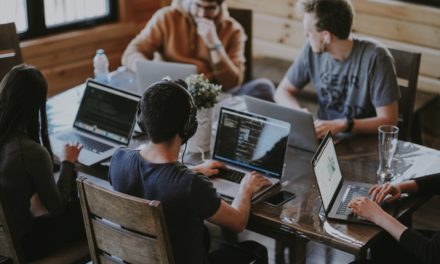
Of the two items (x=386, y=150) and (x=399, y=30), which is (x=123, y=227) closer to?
(x=386, y=150)

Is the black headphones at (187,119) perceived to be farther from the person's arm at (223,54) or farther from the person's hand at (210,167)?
the person's arm at (223,54)

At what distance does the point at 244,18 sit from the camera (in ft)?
14.0

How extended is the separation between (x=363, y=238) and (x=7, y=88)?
1.32m

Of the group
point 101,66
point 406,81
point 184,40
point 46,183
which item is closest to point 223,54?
point 184,40

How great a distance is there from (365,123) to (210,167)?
78 centimetres

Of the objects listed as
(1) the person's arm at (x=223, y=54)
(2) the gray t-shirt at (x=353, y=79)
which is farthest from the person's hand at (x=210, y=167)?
(1) the person's arm at (x=223, y=54)

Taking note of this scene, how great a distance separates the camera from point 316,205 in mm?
2514

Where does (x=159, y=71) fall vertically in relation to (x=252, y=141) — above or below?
above

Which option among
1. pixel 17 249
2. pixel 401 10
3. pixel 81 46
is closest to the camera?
pixel 17 249

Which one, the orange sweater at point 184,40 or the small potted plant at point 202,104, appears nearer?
the small potted plant at point 202,104

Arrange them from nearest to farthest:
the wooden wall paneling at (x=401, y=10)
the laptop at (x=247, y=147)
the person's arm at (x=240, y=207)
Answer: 1. the person's arm at (x=240, y=207)
2. the laptop at (x=247, y=147)
3. the wooden wall paneling at (x=401, y=10)

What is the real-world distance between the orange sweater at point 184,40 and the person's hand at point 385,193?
1556 millimetres

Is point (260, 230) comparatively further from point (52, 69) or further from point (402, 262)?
point (52, 69)

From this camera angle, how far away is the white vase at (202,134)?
9.59 feet
